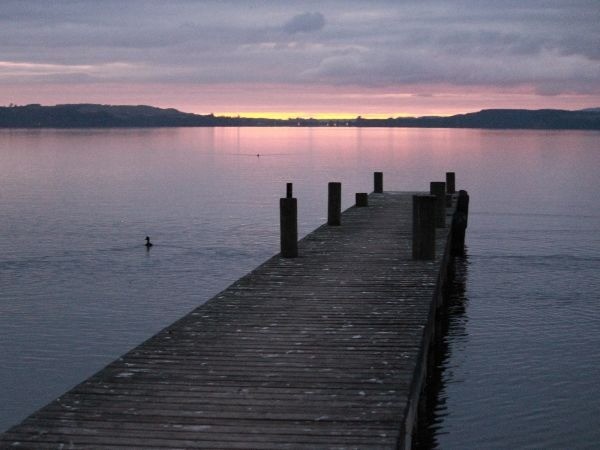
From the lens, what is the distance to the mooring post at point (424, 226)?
1666 cm

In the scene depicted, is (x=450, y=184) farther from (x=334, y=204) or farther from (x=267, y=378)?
(x=267, y=378)

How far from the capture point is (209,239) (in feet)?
112

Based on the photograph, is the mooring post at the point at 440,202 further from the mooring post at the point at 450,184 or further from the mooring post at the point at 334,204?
the mooring post at the point at 450,184

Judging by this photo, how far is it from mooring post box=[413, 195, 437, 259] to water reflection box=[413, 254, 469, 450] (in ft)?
4.86

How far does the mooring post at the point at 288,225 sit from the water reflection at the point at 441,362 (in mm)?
3355

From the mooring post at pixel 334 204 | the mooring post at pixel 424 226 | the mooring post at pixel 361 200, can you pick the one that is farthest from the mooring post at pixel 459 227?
the mooring post at pixel 424 226

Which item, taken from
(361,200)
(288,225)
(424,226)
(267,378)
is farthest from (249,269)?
(267,378)

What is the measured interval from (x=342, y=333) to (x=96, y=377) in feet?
11.1

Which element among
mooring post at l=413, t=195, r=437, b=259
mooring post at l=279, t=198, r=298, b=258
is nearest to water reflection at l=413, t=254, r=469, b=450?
mooring post at l=413, t=195, r=437, b=259

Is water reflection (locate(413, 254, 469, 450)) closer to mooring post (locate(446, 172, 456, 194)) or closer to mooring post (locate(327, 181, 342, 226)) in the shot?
mooring post (locate(327, 181, 342, 226))

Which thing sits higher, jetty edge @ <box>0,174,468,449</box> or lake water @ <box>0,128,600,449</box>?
jetty edge @ <box>0,174,468,449</box>

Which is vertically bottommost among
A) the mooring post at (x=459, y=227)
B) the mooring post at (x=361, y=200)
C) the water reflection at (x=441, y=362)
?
the water reflection at (x=441, y=362)

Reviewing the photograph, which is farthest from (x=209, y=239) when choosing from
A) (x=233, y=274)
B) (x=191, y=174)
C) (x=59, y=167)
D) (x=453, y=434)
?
(x=59, y=167)

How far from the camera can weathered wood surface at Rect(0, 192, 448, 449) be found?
7.16m
